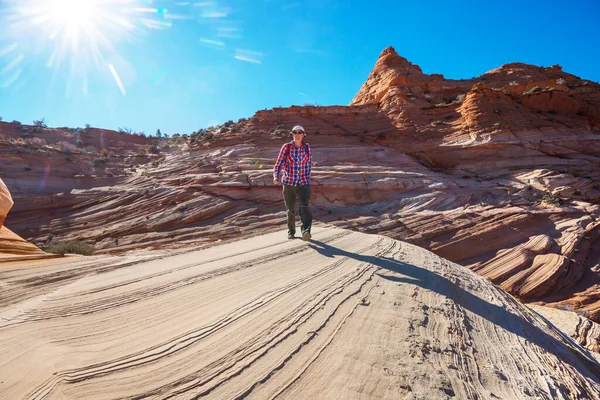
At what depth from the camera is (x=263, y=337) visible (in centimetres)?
158

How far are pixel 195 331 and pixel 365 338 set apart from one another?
941mm

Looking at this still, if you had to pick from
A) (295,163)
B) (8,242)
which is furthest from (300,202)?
(8,242)

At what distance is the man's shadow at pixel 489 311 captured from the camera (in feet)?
7.59

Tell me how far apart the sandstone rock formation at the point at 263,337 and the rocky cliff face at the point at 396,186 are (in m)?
6.46

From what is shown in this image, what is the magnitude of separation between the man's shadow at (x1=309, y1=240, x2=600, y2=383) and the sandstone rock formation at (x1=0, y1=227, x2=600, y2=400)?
22 millimetres

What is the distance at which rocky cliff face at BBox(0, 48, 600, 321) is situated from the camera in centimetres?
911

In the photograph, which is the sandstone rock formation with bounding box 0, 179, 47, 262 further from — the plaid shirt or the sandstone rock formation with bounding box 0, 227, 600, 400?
the plaid shirt

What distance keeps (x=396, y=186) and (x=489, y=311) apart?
10.6 meters

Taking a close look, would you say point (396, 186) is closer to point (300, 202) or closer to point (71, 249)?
point (300, 202)

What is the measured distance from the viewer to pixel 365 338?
167cm

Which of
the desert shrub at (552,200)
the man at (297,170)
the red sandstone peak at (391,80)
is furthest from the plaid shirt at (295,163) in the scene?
the red sandstone peak at (391,80)

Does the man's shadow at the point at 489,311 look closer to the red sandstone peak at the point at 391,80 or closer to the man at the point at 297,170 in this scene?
the man at the point at 297,170

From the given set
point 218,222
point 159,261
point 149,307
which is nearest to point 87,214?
point 218,222

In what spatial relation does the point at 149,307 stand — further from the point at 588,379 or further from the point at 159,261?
the point at 588,379
